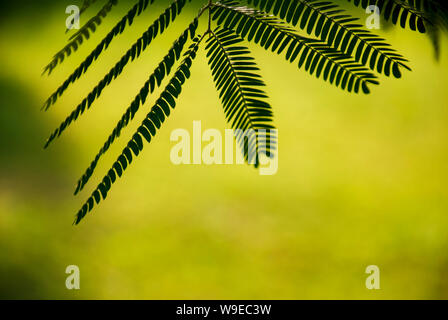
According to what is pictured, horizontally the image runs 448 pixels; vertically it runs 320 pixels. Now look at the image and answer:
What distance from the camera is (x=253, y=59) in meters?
0.54

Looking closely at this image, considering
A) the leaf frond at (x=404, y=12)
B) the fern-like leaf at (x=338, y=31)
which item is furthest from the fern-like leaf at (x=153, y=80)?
the leaf frond at (x=404, y=12)

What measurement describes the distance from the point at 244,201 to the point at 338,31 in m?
3.11

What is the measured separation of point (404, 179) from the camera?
12.0 feet

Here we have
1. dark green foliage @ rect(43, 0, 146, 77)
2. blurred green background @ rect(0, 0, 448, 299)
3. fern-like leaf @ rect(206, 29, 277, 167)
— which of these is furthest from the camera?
blurred green background @ rect(0, 0, 448, 299)

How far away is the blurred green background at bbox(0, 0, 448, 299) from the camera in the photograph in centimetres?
318

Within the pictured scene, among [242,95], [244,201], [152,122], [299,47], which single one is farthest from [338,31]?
[244,201]

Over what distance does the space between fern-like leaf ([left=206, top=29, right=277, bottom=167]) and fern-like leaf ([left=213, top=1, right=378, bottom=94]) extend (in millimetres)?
30

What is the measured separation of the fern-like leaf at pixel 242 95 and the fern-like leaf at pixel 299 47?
0.10ft

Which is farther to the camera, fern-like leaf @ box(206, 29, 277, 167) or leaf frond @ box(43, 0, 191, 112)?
leaf frond @ box(43, 0, 191, 112)

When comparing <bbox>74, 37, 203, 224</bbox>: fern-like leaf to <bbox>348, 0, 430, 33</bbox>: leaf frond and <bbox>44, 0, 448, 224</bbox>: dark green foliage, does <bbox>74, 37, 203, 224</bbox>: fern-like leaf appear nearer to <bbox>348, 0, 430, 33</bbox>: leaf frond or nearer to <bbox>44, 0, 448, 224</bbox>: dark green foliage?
<bbox>44, 0, 448, 224</bbox>: dark green foliage

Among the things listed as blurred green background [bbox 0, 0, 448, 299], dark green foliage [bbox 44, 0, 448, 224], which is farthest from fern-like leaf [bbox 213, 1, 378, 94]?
blurred green background [bbox 0, 0, 448, 299]

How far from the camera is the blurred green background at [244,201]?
3.18 meters

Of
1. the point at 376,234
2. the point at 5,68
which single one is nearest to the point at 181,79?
the point at 376,234

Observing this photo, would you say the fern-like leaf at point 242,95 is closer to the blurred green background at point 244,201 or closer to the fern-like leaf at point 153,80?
the fern-like leaf at point 153,80
